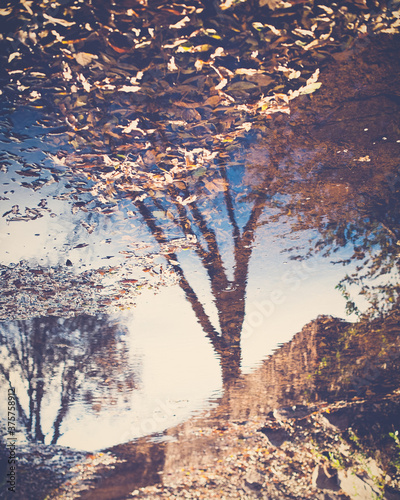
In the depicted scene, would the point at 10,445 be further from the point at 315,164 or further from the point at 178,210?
the point at 315,164

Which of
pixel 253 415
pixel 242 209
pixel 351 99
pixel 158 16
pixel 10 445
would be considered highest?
pixel 158 16

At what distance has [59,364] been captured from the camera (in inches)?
116

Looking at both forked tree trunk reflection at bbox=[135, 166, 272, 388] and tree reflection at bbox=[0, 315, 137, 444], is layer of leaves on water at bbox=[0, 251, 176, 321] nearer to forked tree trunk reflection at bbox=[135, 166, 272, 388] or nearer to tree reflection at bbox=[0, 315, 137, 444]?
tree reflection at bbox=[0, 315, 137, 444]

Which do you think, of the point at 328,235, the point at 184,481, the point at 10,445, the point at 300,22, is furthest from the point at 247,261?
the point at 10,445

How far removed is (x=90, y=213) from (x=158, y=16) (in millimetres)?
1220

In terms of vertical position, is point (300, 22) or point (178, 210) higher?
point (300, 22)

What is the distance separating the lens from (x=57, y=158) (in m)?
1.53

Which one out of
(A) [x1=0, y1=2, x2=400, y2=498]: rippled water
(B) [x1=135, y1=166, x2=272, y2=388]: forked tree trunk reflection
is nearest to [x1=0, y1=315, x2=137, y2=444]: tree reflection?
(A) [x1=0, y1=2, x2=400, y2=498]: rippled water

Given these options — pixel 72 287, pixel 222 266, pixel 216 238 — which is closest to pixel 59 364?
pixel 72 287

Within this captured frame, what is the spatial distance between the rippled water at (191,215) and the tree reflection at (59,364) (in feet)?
0.09

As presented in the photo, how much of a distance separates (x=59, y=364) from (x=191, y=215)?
2.52m

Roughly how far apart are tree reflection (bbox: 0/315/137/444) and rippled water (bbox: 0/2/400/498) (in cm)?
3

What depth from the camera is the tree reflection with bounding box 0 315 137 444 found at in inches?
105

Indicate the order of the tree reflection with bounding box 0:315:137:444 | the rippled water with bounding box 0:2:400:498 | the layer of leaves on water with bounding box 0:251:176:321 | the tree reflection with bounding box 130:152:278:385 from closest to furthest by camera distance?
the rippled water with bounding box 0:2:400:498
the tree reflection with bounding box 130:152:278:385
the layer of leaves on water with bounding box 0:251:176:321
the tree reflection with bounding box 0:315:137:444
